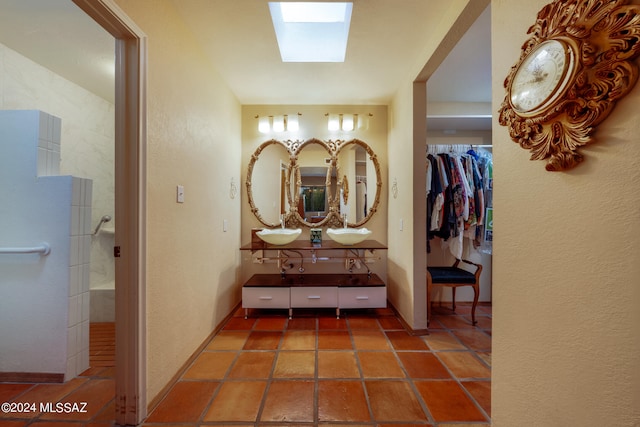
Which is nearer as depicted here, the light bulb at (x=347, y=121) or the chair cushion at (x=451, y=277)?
the chair cushion at (x=451, y=277)

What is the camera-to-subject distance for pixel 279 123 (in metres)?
2.92

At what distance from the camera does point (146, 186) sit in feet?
4.33

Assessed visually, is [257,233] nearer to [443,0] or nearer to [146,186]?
[146,186]

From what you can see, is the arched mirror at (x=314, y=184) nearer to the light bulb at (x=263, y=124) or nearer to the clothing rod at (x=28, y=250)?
the light bulb at (x=263, y=124)

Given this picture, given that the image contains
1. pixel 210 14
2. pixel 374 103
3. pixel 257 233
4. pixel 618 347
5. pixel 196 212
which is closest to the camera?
pixel 618 347

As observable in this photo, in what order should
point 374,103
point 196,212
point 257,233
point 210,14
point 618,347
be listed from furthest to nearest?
point 374,103 < point 257,233 < point 196,212 < point 210,14 < point 618,347

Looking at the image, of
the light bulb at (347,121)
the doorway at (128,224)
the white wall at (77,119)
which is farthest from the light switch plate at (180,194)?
the light bulb at (347,121)

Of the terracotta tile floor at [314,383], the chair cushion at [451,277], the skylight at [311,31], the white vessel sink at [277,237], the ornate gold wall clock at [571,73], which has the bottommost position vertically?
the terracotta tile floor at [314,383]

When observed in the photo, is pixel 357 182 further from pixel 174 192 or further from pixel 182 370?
pixel 182 370

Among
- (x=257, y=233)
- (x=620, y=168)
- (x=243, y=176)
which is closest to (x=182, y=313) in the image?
(x=257, y=233)

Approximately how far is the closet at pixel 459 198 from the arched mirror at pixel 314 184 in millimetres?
1097

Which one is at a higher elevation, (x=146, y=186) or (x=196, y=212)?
(x=146, y=186)

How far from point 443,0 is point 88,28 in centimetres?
233

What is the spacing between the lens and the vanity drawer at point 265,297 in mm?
2547
